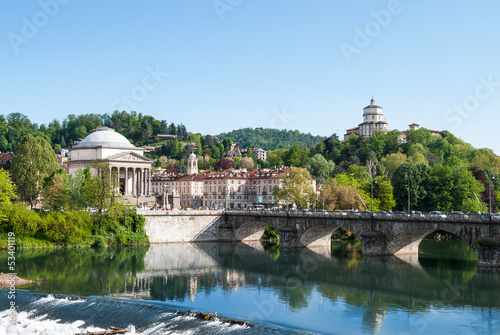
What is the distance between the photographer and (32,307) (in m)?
38.5

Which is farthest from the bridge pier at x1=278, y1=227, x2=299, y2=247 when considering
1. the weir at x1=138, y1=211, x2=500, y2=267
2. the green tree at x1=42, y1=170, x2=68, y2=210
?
the green tree at x1=42, y1=170, x2=68, y2=210

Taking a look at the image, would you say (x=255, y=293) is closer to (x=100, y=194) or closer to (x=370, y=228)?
(x=370, y=228)

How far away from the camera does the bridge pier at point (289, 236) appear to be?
240ft

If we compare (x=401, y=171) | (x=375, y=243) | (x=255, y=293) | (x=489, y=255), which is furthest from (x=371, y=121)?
(x=255, y=293)

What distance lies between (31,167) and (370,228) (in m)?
51.4

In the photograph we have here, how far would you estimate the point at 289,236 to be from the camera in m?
73.1

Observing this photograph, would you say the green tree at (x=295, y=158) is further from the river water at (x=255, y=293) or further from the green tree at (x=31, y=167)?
the river water at (x=255, y=293)

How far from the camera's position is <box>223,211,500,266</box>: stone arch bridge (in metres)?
52.9

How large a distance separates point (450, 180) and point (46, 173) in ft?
192

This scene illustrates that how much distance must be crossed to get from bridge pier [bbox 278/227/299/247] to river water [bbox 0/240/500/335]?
3832 millimetres

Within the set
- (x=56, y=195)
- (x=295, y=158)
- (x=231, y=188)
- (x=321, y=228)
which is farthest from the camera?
(x=295, y=158)

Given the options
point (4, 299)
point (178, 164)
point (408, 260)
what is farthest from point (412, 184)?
point (178, 164)

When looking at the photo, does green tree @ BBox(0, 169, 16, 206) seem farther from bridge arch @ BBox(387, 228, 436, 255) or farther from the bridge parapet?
bridge arch @ BBox(387, 228, 436, 255)

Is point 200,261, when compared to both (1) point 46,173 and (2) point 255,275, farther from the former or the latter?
(1) point 46,173
